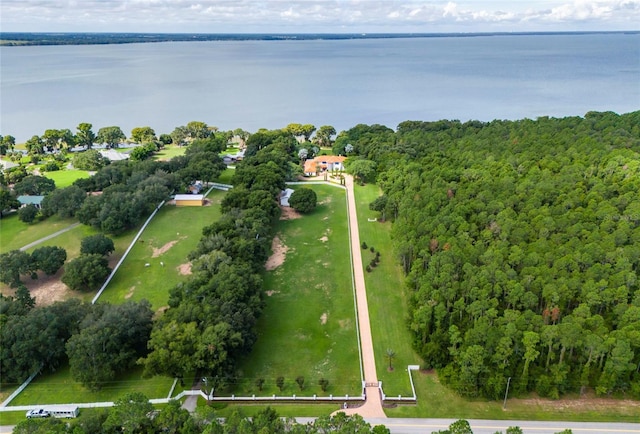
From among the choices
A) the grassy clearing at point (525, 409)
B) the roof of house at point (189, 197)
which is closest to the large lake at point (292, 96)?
the roof of house at point (189, 197)

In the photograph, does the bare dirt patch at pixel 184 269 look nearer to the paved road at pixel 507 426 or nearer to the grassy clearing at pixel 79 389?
the grassy clearing at pixel 79 389

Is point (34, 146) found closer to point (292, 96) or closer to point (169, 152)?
point (169, 152)

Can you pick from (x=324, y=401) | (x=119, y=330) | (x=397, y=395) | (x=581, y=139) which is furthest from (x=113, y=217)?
(x=581, y=139)

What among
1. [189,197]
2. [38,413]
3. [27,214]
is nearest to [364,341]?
[38,413]

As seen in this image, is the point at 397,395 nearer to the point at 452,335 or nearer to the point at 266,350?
the point at 452,335

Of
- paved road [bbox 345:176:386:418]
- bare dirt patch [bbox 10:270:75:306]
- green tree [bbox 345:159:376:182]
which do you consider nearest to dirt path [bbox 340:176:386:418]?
paved road [bbox 345:176:386:418]

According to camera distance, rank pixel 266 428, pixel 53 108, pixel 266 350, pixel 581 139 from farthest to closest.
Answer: pixel 53 108, pixel 581 139, pixel 266 350, pixel 266 428
